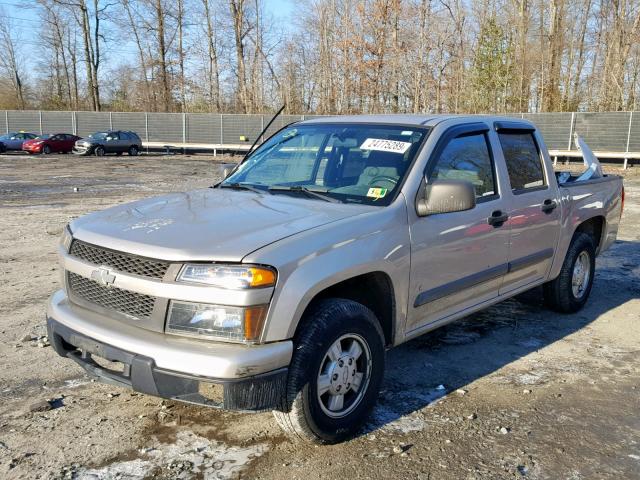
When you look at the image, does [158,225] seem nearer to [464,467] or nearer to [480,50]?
[464,467]

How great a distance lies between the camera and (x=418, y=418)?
3.76 metres

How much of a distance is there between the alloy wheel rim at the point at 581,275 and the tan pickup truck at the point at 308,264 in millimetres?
1038

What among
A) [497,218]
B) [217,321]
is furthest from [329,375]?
[497,218]

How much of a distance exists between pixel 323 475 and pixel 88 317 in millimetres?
1504

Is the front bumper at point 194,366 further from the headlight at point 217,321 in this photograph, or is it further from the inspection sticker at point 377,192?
the inspection sticker at point 377,192

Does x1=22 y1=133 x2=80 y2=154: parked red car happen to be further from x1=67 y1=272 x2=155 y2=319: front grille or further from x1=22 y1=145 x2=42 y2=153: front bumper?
x1=67 y1=272 x2=155 y2=319: front grille

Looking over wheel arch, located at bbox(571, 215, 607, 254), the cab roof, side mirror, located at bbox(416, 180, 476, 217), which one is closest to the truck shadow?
wheel arch, located at bbox(571, 215, 607, 254)

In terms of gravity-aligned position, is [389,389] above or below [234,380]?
below

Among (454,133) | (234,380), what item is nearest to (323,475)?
(234,380)

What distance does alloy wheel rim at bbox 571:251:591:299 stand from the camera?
588cm

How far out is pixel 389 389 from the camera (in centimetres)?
418

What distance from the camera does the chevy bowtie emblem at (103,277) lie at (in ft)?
10.3

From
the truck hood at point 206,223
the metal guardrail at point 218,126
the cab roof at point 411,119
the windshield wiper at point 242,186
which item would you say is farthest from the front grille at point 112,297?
the metal guardrail at point 218,126

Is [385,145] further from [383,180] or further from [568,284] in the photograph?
[568,284]
